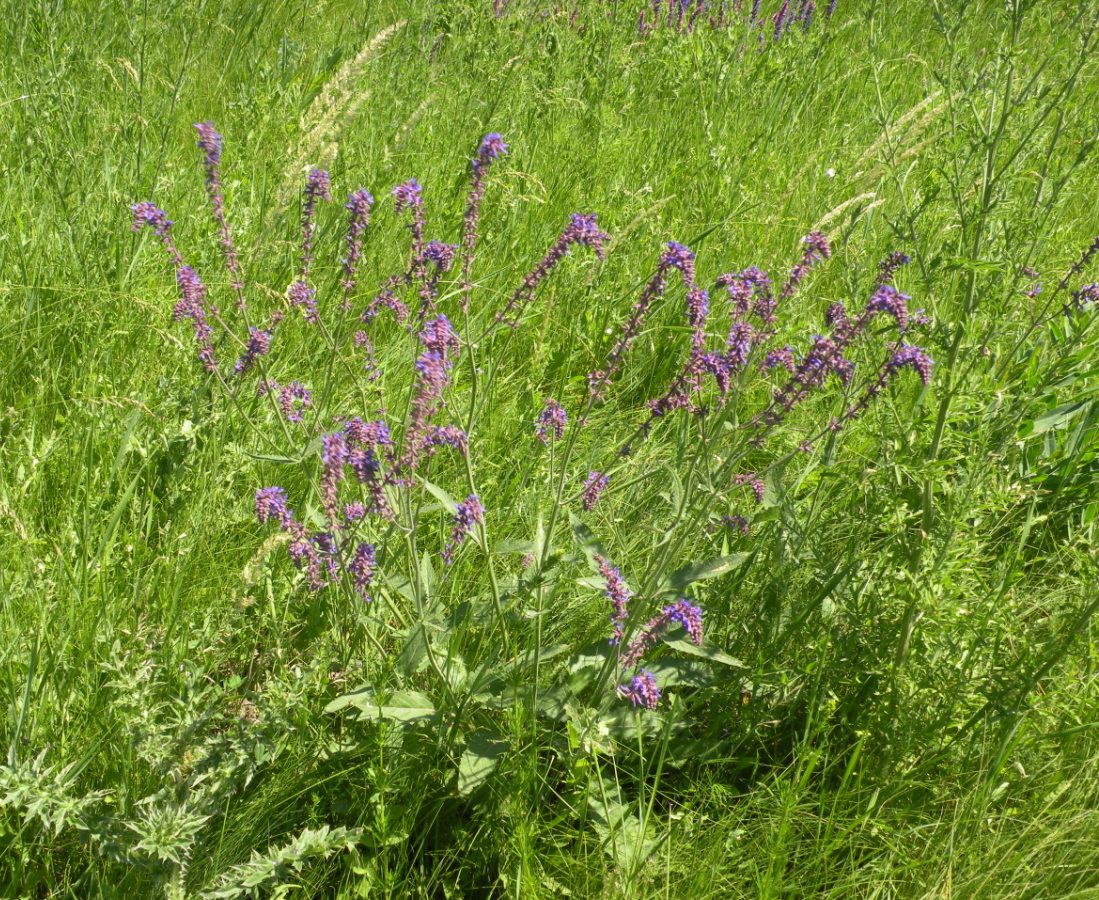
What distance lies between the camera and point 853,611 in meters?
2.22

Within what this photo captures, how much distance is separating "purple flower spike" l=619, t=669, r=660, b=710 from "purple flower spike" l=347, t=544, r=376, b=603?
54 cm

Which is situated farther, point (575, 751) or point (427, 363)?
point (575, 751)

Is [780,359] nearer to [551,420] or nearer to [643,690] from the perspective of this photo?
[551,420]

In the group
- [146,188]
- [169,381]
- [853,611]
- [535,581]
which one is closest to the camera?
[535,581]

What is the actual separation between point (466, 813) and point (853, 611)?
0.99 meters

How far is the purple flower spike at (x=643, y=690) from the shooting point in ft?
6.04

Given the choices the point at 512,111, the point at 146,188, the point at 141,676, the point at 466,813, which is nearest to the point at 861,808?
the point at 466,813

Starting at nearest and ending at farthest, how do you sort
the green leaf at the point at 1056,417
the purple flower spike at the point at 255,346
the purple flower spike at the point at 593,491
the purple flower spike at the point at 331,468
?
the purple flower spike at the point at 331,468
the purple flower spike at the point at 255,346
the purple flower spike at the point at 593,491
the green leaf at the point at 1056,417

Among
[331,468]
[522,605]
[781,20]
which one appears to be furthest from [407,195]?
[781,20]

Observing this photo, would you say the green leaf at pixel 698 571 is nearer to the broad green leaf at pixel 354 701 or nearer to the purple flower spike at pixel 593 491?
the purple flower spike at pixel 593 491

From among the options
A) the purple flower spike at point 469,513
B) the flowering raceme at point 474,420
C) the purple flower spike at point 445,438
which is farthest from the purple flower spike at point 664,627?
the purple flower spike at point 445,438

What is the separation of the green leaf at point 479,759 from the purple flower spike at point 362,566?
0.37 metres

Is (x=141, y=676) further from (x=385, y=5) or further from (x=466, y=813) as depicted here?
(x=385, y=5)

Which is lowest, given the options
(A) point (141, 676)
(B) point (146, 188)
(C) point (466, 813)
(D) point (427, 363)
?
(C) point (466, 813)
